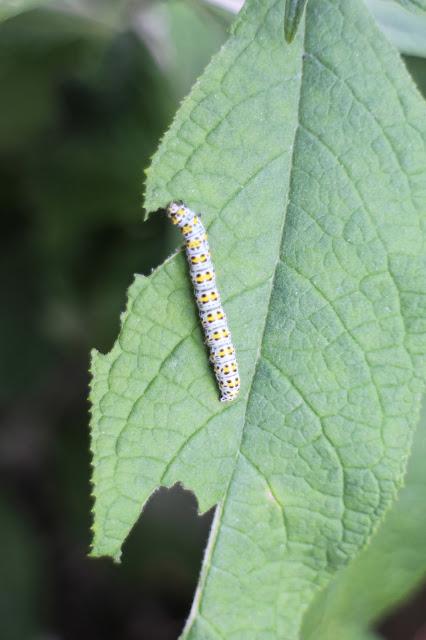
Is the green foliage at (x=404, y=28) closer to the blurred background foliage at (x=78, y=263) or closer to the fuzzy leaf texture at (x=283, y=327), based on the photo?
the fuzzy leaf texture at (x=283, y=327)

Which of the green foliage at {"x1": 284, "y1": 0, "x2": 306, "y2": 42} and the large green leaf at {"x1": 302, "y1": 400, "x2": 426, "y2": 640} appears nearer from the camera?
the green foliage at {"x1": 284, "y1": 0, "x2": 306, "y2": 42}

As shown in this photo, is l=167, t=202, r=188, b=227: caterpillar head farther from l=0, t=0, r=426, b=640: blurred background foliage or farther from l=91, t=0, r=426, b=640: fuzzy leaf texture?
l=0, t=0, r=426, b=640: blurred background foliage

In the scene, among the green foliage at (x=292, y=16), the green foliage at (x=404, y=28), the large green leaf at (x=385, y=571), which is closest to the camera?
the green foliage at (x=292, y=16)

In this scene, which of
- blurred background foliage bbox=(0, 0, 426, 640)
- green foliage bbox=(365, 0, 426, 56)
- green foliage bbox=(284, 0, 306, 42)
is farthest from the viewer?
blurred background foliage bbox=(0, 0, 426, 640)

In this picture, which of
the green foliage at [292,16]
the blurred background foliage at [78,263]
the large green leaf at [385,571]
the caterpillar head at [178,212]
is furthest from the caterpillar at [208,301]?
the blurred background foliage at [78,263]

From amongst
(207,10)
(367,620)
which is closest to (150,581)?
(367,620)

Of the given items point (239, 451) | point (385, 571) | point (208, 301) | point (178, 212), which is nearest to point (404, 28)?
point (178, 212)

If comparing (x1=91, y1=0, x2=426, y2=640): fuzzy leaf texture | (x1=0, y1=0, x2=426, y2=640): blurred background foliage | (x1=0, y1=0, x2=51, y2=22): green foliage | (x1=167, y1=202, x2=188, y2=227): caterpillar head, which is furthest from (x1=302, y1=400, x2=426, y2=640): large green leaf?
(x1=0, y1=0, x2=51, y2=22): green foliage

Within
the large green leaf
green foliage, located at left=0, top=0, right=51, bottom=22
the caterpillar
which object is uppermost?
green foliage, located at left=0, top=0, right=51, bottom=22
